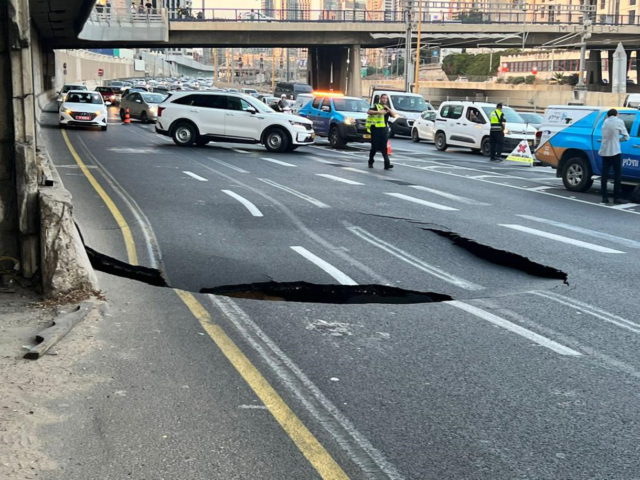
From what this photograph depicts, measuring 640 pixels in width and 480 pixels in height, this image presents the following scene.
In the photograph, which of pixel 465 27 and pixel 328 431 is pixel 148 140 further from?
pixel 465 27

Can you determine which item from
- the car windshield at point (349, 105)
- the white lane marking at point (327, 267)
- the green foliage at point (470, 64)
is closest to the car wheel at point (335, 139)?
the car windshield at point (349, 105)

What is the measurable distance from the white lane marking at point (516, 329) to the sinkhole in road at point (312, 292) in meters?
0.47

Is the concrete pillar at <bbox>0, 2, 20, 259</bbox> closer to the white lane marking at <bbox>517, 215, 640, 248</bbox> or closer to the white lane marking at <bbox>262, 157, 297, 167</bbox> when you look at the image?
the white lane marking at <bbox>517, 215, 640, 248</bbox>

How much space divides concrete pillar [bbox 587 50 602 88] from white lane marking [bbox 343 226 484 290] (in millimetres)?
88857

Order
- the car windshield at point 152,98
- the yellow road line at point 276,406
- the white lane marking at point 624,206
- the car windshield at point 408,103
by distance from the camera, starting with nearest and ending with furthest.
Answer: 1. the yellow road line at point 276,406
2. the white lane marking at point 624,206
3. the car windshield at point 408,103
4. the car windshield at point 152,98

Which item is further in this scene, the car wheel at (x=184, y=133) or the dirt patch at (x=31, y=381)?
the car wheel at (x=184, y=133)

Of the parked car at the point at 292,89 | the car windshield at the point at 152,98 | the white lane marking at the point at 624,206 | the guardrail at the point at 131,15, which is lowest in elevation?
the white lane marking at the point at 624,206

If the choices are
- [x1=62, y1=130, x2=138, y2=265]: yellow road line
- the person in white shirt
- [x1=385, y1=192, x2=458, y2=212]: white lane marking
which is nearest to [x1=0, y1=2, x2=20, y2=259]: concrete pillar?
[x1=62, y1=130, x2=138, y2=265]: yellow road line

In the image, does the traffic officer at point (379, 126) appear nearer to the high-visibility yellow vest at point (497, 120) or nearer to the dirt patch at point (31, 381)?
the high-visibility yellow vest at point (497, 120)

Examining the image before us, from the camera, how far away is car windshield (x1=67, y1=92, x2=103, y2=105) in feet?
121

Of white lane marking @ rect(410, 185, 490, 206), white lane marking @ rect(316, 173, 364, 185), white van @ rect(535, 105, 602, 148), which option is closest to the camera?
white lane marking @ rect(410, 185, 490, 206)

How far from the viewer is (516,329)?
287 inches

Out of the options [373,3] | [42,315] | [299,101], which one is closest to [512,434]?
[42,315]

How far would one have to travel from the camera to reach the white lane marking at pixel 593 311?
7477mm
